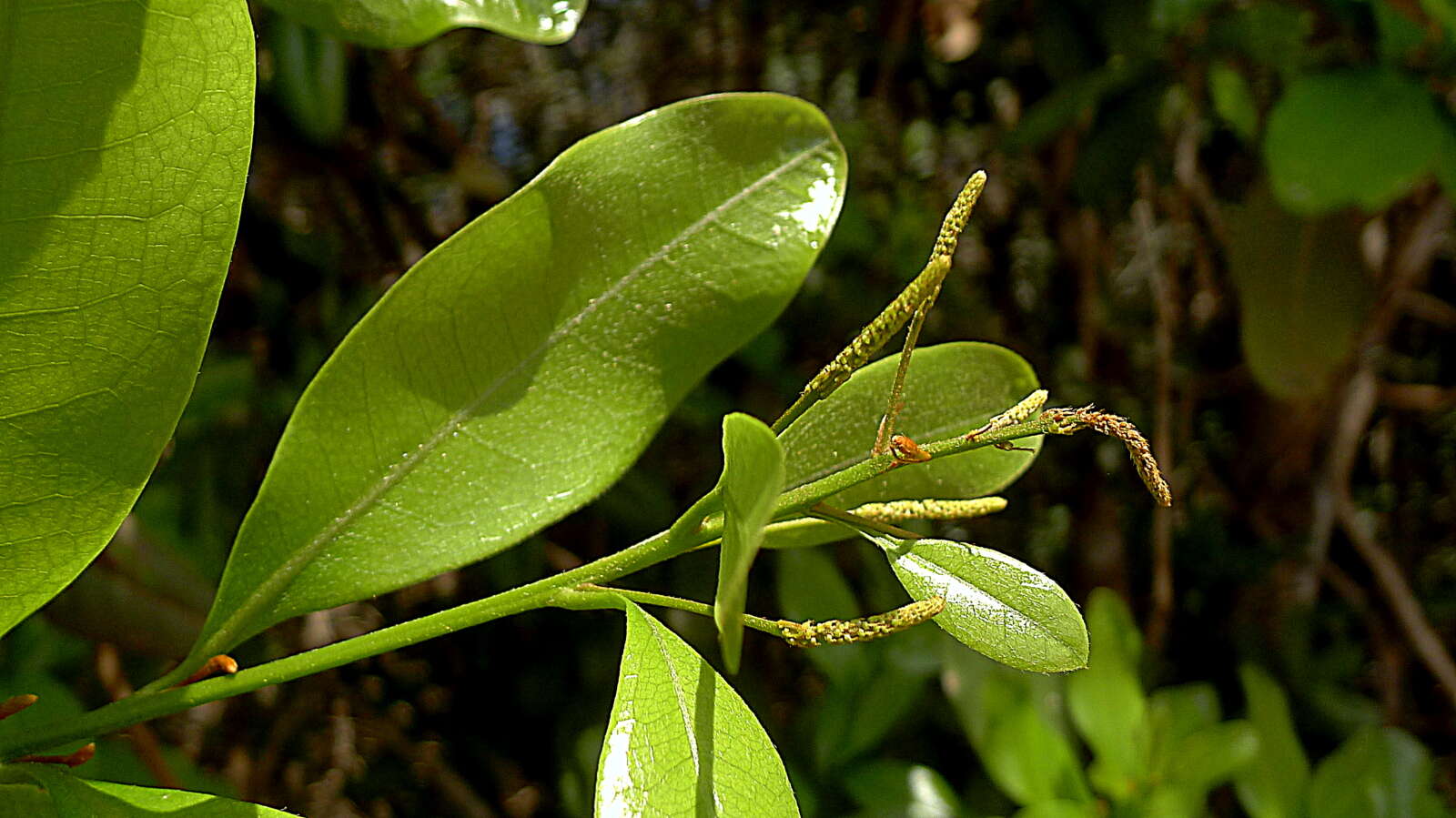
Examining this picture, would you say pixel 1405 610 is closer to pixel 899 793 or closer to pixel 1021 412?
pixel 899 793


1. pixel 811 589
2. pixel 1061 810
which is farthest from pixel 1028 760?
pixel 811 589

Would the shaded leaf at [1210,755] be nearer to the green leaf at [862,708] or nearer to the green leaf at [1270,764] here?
the green leaf at [1270,764]

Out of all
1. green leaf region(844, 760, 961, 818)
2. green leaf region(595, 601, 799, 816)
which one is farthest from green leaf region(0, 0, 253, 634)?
green leaf region(844, 760, 961, 818)

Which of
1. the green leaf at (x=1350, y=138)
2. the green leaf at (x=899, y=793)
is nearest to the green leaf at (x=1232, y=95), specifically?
the green leaf at (x=1350, y=138)

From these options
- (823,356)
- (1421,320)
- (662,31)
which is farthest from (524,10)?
(1421,320)

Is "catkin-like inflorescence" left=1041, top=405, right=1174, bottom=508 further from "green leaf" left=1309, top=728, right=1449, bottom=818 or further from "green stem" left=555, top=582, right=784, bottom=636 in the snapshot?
"green leaf" left=1309, top=728, right=1449, bottom=818

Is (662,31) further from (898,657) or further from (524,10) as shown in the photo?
(524,10)
